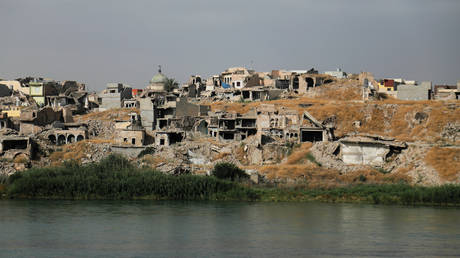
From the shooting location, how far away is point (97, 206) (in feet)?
104

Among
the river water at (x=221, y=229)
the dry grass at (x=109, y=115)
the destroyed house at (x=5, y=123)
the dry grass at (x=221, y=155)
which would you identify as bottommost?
the river water at (x=221, y=229)

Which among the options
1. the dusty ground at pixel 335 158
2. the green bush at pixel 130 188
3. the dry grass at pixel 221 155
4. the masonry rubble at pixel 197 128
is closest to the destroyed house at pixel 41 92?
the masonry rubble at pixel 197 128

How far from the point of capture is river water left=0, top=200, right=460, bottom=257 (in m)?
23.1

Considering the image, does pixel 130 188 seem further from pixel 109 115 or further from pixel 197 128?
pixel 109 115

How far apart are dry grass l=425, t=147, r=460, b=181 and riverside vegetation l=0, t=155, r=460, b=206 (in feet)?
5.38

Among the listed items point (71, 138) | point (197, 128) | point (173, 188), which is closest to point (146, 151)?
point (197, 128)

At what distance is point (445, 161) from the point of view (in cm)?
3491

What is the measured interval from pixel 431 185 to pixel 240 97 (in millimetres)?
20627

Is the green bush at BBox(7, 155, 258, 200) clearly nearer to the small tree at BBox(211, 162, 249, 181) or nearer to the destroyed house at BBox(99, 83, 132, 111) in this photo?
the small tree at BBox(211, 162, 249, 181)

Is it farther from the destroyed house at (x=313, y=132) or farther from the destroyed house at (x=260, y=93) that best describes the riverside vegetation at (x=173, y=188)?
the destroyed house at (x=260, y=93)

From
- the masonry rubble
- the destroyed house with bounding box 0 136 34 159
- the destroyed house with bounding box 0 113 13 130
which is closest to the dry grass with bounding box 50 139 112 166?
the masonry rubble

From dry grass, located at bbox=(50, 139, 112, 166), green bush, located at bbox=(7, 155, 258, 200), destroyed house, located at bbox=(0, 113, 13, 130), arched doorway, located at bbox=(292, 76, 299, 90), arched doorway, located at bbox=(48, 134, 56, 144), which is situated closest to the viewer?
green bush, located at bbox=(7, 155, 258, 200)

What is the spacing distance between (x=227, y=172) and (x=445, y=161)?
1043cm

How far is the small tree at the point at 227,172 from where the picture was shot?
3503 cm
